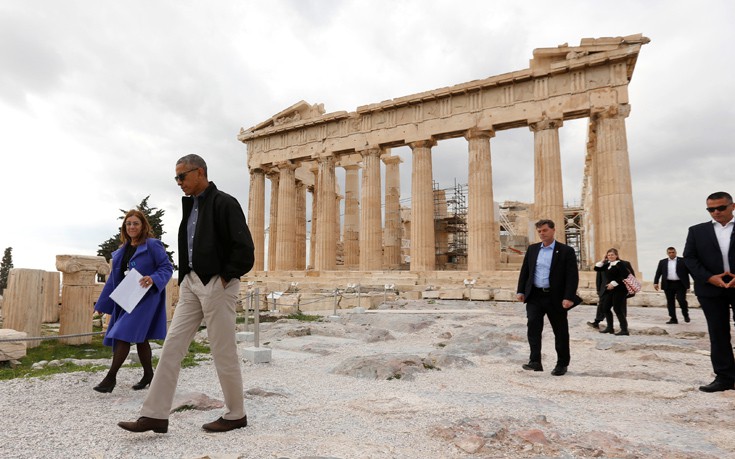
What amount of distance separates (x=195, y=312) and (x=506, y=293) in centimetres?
1582

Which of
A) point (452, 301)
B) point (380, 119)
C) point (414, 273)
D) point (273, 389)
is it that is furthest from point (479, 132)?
point (273, 389)

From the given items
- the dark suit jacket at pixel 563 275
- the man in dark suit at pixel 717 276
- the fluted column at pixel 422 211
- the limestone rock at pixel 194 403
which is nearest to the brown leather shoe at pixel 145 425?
the limestone rock at pixel 194 403

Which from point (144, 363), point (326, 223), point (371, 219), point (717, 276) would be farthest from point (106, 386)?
point (326, 223)

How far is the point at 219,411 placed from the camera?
374 centimetres

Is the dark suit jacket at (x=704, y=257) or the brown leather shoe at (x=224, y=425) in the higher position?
the dark suit jacket at (x=704, y=257)

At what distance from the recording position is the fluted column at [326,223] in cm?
2683

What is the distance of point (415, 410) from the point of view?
12.3 feet

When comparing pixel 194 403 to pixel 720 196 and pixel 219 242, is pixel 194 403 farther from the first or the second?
pixel 720 196

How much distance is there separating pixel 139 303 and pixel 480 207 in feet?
63.0

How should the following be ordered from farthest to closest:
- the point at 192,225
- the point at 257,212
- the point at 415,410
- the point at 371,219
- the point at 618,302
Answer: the point at 257,212, the point at 371,219, the point at 618,302, the point at 415,410, the point at 192,225

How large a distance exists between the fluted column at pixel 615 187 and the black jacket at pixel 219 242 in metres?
19.4

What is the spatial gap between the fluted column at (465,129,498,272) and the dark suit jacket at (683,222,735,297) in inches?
656

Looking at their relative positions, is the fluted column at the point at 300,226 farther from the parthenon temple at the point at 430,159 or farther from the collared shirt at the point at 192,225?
the collared shirt at the point at 192,225

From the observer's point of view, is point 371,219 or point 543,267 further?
point 371,219
